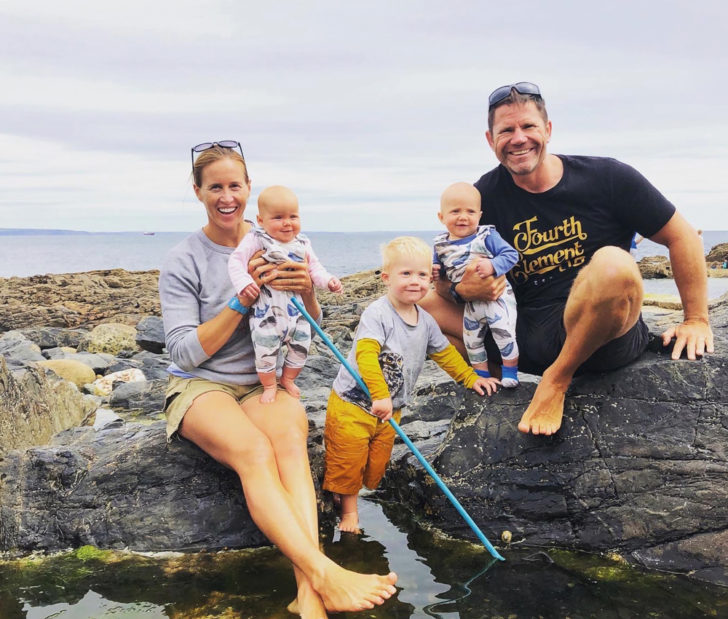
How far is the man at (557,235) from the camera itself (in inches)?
165

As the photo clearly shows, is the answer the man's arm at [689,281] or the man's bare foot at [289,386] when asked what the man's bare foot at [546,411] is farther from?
the man's bare foot at [289,386]

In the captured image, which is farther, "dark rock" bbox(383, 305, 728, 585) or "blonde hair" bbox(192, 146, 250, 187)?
"blonde hair" bbox(192, 146, 250, 187)

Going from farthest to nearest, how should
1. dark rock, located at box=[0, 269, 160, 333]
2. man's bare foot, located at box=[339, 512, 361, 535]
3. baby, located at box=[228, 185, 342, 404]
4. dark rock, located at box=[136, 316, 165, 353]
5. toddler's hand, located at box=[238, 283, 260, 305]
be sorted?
dark rock, located at box=[0, 269, 160, 333]
dark rock, located at box=[136, 316, 165, 353]
man's bare foot, located at box=[339, 512, 361, 535]
baby, located at box=[228, 185, 342, 404]
toddler's hand, located at box=[238, 283, 260, 305]

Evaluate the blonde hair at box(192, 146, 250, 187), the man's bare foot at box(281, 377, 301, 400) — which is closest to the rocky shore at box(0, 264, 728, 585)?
the man's bare foot at box(281, 377, 301, 400)

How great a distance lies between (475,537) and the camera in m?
4.31

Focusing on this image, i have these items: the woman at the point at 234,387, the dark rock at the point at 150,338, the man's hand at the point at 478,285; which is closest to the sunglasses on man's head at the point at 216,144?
the woman at the point at 234,387

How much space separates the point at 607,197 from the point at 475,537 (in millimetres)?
2234

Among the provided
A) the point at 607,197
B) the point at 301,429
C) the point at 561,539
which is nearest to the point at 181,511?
the point at 301,429

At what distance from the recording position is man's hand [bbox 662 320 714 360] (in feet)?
13.8

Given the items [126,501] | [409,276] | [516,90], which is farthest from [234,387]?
[516,90]

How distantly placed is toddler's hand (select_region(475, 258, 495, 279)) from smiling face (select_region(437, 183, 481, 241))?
0.29m

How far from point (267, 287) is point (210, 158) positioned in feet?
2.68

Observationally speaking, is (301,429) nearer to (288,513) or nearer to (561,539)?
(288,513)

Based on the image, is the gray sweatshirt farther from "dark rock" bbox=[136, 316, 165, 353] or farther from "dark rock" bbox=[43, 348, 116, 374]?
"dark rock" bbox=[136, 316, 165, 353]
